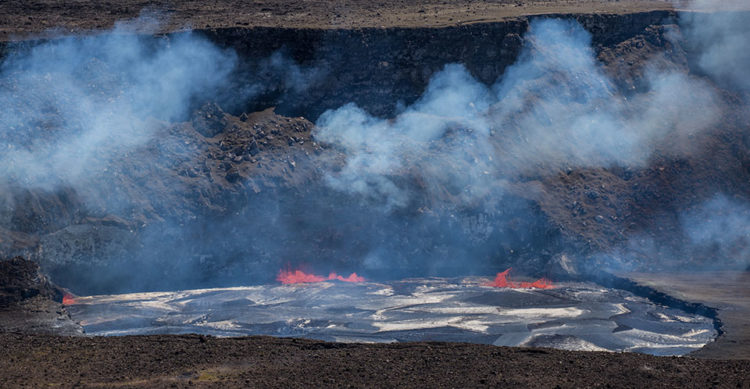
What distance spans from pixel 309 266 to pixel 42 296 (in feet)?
33.4

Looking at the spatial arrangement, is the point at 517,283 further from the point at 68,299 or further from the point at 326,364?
the point at 68,299

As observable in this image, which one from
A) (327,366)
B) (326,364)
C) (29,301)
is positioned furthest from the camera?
(29,301)

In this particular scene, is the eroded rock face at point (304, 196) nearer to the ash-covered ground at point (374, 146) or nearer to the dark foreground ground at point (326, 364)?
the ash-covered ground at point (374, 146)

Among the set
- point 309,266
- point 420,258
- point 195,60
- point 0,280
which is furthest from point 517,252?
point 0,280

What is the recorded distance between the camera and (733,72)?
1558 inches

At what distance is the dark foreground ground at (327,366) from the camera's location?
17953 mm

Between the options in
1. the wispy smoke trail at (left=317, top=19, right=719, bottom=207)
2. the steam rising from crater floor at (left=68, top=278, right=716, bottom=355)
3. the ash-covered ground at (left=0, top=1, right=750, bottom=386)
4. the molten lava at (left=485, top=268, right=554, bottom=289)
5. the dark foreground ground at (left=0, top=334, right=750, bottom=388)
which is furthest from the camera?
the wispy smoke trail at (left=317, top=19, right=719, bottom=207)

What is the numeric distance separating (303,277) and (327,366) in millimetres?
12602

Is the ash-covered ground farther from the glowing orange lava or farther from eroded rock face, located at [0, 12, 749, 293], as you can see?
the glowing orange lava

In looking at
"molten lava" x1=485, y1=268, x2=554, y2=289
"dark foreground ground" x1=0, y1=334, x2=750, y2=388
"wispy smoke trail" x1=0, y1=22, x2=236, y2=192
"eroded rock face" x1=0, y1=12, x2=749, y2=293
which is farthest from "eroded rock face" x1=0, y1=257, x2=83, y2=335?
"molten lava" x1=485, y1=268, x2=554, y2=289

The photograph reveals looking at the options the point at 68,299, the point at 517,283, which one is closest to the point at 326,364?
the point at 68,299

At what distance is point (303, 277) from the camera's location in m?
31.5

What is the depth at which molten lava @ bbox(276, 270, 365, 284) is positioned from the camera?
103ft

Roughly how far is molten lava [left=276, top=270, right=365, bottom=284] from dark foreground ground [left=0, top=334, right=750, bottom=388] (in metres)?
9.80
